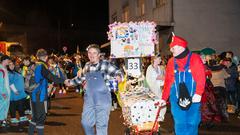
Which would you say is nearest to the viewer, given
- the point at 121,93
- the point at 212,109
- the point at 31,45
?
the point at 121,93

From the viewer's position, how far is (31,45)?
183 ft

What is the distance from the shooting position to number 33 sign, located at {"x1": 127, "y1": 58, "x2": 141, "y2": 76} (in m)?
11.6

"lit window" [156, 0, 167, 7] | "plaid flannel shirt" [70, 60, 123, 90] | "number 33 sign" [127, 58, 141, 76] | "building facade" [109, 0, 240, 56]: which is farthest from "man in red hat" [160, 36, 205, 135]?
"lit window" [156, 0, 167, 7]

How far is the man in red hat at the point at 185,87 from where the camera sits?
648cm

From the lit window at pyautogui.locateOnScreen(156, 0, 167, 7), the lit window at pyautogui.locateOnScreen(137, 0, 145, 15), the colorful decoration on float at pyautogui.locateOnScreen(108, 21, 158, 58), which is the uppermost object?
the lit window at pyautogui.locateOnScreen(137, 0, 145, 15)

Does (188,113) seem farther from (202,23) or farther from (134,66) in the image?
(202,23)

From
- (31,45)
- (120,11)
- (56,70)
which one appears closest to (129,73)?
(56,70)

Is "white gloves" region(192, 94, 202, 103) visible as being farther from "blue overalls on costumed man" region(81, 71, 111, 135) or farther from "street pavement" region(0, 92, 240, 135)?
"street pavement" region(0, 92, 240, 135)

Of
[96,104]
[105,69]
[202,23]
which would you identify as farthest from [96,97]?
[202,23]

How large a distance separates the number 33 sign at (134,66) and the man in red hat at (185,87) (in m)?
4.88

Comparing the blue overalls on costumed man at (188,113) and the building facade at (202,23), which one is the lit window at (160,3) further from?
the blue overalls on costumed man at (188,113)

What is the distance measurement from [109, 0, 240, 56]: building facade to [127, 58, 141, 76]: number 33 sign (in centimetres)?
1177

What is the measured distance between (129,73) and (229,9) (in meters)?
14.8

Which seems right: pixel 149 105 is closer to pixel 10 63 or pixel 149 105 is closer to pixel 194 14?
pixel 10 63
